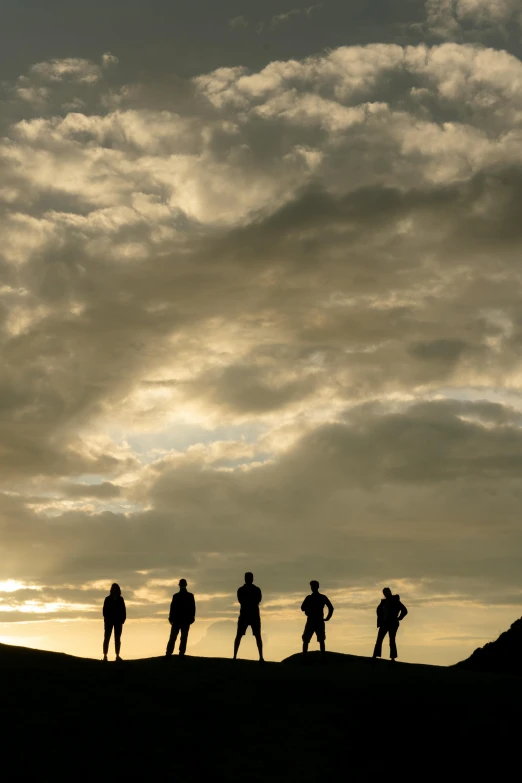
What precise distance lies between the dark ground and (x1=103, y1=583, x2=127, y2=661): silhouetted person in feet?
3.09

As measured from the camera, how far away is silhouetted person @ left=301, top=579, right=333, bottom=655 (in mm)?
28828

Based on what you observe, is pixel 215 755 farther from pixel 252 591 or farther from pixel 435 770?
pixel 252 591

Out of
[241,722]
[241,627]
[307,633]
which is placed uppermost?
[241,627]

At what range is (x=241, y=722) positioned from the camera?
71.8 ft

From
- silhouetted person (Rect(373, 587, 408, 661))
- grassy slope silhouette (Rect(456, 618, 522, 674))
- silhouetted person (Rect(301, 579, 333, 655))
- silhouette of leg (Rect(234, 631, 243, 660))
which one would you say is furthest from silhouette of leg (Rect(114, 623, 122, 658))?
grassy slope silhouette (Rect(456, 618, 522, 674))

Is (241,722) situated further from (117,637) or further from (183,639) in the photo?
(117,637)

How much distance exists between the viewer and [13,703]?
69.7 feet

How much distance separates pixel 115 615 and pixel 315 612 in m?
6.15

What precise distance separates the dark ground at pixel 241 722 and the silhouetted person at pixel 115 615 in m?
0.94

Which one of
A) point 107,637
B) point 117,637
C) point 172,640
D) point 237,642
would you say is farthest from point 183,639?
point 107,637

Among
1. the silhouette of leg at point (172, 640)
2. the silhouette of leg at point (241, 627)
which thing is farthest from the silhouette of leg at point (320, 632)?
the silhouette of leg at point (172, 640)

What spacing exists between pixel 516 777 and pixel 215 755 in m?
6.86

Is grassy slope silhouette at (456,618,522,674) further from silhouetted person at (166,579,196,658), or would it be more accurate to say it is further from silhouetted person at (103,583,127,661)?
silhouetted person at (103,583,127,661)

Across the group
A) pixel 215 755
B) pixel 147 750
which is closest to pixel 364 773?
pixel 215 755
